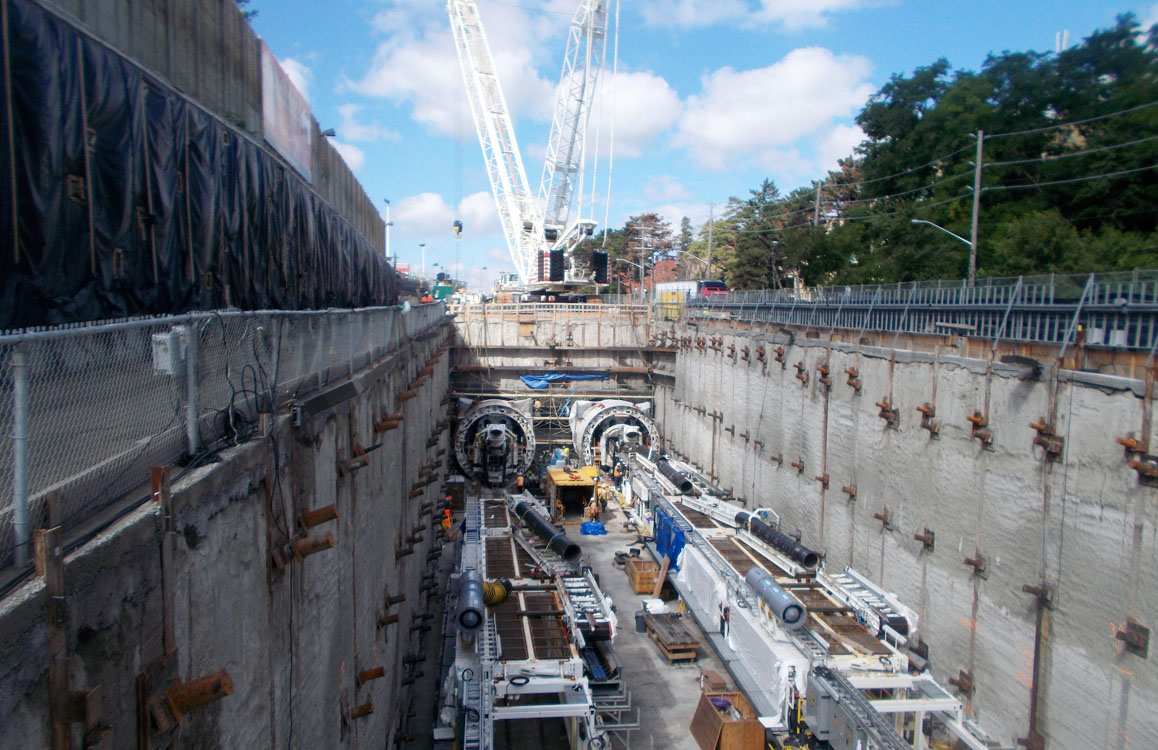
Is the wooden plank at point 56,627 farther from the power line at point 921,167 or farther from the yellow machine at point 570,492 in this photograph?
the power line at point 921,167

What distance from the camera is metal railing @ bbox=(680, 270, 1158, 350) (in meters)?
10.6

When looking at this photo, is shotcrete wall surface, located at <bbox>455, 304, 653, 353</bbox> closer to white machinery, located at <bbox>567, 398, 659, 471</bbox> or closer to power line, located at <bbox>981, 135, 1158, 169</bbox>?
white machinery, located at <bbox>567, 398, 659, 471</bbox>

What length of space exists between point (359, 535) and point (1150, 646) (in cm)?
919

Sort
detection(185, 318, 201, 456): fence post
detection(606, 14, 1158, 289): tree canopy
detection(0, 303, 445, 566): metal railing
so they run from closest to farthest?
detection(0, 303, 445, 566): metal railing → detection(185, 318, 201, 456): fence post → detection(606, 14, 1158, 289): tree canopy

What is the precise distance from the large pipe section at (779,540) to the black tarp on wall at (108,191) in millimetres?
10686

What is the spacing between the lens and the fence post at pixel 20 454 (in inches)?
109

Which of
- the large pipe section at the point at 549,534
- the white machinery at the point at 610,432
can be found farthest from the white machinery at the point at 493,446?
the large pipe section at the point at 549,534

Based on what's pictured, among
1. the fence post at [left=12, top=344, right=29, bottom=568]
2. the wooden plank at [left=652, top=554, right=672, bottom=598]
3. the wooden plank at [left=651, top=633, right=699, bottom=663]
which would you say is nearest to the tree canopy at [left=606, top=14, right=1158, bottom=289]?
the wooden plank at [left=652, top=554, right=672, bottom=598]

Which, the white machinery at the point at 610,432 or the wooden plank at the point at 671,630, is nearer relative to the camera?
the wooden plank at the point at 671,630

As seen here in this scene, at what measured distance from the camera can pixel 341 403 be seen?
762 cm

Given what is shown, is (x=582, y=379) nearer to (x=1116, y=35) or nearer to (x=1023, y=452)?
(x=1023, y=452)

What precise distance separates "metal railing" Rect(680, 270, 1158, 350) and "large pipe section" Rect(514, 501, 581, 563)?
8326mm

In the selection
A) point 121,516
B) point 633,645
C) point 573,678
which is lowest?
point 633,645

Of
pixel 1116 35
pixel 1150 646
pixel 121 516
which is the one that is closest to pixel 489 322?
pixel 1150 646
